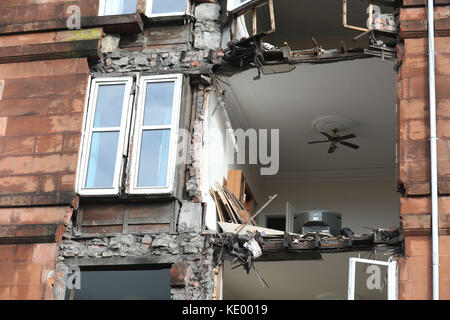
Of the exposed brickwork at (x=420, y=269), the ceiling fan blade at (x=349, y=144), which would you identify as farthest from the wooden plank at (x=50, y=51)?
the exposed brickwork at (x=420, y=269)

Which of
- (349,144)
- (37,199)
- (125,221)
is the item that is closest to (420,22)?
(349,144)

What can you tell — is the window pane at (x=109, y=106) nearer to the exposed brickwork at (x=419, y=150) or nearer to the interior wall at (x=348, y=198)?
the exposed brickwork at (x=419, y=150)

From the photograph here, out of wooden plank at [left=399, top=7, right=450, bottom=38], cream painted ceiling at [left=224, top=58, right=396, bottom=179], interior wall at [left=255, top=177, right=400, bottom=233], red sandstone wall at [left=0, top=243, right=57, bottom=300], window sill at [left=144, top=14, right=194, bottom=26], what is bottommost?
red sandstone wall at [left=0, top=243, right=57, bottom=300]

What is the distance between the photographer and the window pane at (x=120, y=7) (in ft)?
42.5

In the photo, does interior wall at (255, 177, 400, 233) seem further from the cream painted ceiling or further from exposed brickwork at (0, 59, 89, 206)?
exposed brickwork at (0, 59, 89, 206)

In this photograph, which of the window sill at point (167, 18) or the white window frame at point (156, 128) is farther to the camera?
the window sill at point (167, 18)

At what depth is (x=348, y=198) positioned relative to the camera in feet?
54.0

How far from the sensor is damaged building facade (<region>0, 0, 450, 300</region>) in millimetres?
11062

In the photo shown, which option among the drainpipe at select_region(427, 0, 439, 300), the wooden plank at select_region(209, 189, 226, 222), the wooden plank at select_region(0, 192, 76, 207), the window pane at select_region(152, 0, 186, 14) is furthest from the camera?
the window pane at select_region(152, 0, 186, 14)

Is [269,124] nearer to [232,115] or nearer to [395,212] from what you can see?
[232,115]

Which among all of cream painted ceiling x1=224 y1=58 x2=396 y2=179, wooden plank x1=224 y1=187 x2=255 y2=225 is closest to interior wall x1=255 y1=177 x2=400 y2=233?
cream painted ceiling x1=224 y1=58 x2=396 y2=179

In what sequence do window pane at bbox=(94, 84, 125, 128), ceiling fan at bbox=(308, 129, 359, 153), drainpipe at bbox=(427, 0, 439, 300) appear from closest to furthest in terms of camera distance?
drainpipe at bbox=(427, 0, 439, 300), window pane at bbox=(94, 84, 125, 128), ceiling fan at bbox=(308, 129, 359, 153)

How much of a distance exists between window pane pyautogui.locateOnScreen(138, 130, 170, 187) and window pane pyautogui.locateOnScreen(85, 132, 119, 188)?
45cm

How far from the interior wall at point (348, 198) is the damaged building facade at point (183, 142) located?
216 cm
